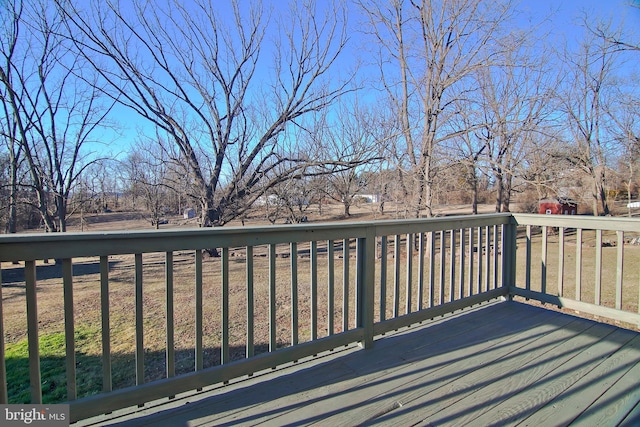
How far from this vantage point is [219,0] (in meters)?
7.78

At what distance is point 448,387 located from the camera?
171 cm

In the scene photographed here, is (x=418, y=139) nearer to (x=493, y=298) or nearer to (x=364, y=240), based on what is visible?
(x=493, y=298)

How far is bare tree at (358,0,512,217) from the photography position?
6.79m

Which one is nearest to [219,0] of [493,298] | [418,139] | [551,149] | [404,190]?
[418,139]

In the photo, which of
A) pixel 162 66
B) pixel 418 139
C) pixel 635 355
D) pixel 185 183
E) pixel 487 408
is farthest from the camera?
pixel 185 183

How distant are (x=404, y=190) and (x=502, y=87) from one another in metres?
3.11

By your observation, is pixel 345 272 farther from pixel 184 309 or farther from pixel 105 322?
pixel 184 309

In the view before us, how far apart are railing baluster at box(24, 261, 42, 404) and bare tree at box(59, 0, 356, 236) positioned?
7.49 meters

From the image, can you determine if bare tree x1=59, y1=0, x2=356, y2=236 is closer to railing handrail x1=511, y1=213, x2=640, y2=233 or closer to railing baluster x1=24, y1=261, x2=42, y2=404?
railing handrail x1=511, y1=213, x2=640, y2=233

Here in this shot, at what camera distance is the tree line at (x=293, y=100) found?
274 inches

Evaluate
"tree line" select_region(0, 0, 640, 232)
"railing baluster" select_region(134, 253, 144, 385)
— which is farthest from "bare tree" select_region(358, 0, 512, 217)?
"railing baluster" select_region(134, 253, 144, 385)

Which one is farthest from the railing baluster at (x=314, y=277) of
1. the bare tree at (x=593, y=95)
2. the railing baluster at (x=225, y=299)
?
the bare tree at (x=593, y=95)

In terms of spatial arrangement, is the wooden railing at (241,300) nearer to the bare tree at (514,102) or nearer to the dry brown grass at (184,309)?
the dry brown grass at (184,309)

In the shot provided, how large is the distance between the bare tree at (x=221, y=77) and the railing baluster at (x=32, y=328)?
295 inches
